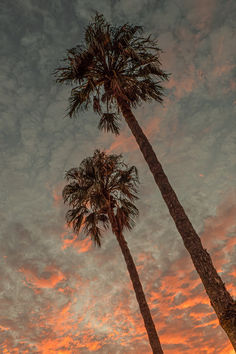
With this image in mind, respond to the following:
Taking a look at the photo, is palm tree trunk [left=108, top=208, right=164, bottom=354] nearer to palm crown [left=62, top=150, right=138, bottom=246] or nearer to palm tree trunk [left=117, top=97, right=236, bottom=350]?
palm crown [left=62, top=150, right=138, bottom=246]

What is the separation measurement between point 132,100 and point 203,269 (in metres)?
8.61

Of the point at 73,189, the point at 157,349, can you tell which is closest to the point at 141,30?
the point at 73,189

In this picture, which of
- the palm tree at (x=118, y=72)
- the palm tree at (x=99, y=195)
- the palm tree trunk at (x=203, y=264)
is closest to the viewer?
the palm tree trunk at (x=203, y=264)

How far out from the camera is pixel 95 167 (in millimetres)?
14930

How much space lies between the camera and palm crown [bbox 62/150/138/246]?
1475 cm

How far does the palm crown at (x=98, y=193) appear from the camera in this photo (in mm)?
14750

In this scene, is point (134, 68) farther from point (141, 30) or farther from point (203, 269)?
point (203, 269)

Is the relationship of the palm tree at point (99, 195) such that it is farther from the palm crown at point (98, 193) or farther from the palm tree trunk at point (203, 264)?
the palm tree trunk at point (203, 264)

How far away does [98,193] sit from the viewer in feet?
47.7

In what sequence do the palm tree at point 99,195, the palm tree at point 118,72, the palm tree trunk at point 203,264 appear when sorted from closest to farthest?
the palm tree trunk at point 203,264 < the palm tree at point 118,72 < the palm tree at point 99,195

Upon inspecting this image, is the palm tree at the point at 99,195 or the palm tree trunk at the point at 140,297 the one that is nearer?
the palm tree trunk at the point at 140,297

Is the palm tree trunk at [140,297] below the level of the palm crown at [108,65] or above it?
below

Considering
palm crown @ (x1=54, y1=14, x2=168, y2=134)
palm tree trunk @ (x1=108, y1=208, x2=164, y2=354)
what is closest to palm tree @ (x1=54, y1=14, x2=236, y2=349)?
palm crown @ (x1=54, y1=14, x2=168, y2=134)

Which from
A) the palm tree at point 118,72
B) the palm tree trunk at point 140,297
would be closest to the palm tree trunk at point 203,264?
the palm tree at point 118,72
